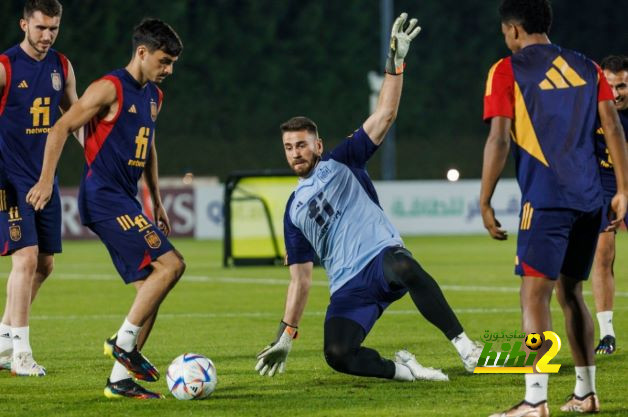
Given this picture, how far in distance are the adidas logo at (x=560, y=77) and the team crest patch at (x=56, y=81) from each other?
3.96 meters

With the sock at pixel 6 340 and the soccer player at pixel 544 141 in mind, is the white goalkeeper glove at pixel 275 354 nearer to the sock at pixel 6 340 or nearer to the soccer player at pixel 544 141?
the sock at pixel 6 340

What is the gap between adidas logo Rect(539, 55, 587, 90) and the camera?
672 centimetres

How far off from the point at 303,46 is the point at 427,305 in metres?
39.8

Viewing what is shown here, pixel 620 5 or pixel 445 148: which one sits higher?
pixel 620 5

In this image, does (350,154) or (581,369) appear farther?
(350,154)

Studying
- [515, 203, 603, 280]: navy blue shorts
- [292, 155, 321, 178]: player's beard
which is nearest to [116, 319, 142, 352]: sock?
[292, 155, 321, 178]: player's beard

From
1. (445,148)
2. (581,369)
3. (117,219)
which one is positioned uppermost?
(117,219)

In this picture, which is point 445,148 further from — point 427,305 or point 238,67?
point 427,305

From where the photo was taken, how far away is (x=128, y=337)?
7.87 m

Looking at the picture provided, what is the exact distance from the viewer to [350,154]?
8.41 m

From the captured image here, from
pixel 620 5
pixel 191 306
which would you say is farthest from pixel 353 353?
pixel 620 5

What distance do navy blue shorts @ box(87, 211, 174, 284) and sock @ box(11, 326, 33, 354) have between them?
1.33 metres

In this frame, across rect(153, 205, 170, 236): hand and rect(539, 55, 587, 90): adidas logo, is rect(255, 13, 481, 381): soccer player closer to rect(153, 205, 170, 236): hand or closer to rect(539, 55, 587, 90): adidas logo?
rect(153, 205, 170, 236): hand

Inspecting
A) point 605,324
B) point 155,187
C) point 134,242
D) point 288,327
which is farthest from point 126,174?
point 605,324
